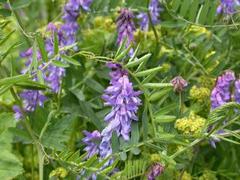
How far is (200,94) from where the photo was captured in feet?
5.13

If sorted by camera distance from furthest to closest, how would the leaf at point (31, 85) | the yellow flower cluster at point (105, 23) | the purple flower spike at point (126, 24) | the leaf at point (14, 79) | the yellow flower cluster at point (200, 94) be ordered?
1. the yellow flower cluster at point (105, 23)
2. the purple flower spike at point (126, 24)
3. the yellow flower cluster at point (200, 94)
4. the leaf at point (31, 85)
5. the leaf at point (14, 79)

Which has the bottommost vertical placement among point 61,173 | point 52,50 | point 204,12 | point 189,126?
point 61,173

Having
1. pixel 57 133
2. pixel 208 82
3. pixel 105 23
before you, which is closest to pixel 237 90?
pixel 208 82

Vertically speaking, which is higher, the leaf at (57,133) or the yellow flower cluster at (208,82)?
the yellow flower cluster at (208,82)

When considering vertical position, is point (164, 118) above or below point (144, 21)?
below

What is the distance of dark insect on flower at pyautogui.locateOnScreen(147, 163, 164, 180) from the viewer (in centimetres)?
138

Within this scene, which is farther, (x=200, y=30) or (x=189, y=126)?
(x=200, y=30)

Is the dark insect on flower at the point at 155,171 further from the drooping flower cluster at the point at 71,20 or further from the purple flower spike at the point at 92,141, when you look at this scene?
the drooping flower cluster at the point at 71,20

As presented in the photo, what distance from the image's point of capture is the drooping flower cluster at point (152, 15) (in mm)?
1839

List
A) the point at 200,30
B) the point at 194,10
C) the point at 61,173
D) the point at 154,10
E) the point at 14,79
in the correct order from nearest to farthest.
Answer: the point at 14,79, the point at 61,173, the point at 194,10, the point at 154,10, the point at 200,30

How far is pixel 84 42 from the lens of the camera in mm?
1938

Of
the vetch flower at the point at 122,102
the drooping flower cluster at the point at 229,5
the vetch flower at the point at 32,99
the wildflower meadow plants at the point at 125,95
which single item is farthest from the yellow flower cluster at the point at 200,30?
the vetch flower at the point at 122,102

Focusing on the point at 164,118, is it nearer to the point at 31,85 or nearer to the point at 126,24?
the point at 31,85

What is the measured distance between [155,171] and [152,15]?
649mm
